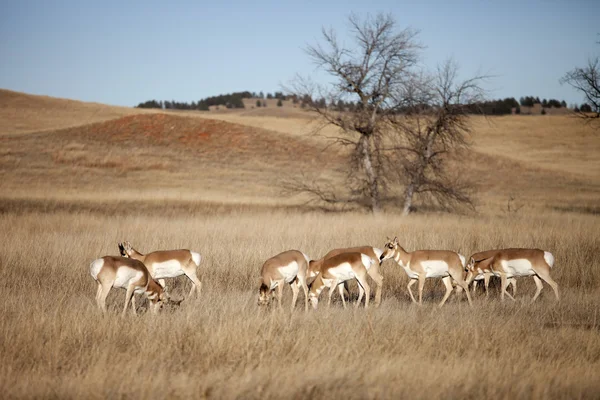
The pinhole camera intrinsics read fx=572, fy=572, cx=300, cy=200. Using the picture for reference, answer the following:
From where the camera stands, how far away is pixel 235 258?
48.6ft

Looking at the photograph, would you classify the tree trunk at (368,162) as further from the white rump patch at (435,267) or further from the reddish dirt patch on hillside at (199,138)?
the reddish dirt patch on hillside at (199,138)

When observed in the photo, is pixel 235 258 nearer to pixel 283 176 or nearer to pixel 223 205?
pixel 223 205

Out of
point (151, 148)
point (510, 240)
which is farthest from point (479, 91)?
point (151, 148)

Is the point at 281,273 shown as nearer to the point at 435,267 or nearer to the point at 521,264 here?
the point at 435,267

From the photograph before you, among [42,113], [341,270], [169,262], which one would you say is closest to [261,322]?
[341,270]

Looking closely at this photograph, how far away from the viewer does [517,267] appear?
11844 millimetres

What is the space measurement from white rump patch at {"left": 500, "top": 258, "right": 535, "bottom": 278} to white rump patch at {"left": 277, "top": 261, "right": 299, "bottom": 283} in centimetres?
440

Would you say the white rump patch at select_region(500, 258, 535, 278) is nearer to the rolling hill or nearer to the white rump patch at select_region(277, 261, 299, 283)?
the white rump patch at select_region(277, 261, 299, 283)

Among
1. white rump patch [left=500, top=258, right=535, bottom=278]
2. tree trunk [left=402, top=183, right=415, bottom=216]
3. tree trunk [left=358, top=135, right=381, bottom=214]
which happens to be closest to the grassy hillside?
tree trunk [left=358, top=135, right=381, bottom=214]

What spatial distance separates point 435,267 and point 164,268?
5.53 metres

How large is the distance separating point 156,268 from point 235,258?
353 cm

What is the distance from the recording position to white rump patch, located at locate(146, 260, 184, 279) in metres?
11.5

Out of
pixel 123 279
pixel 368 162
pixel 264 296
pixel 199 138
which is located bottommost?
pixel 264 296

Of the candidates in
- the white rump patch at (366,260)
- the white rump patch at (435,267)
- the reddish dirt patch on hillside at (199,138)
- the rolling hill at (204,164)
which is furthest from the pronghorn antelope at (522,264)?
the reddish dirt patch on hillside at (199,138)
